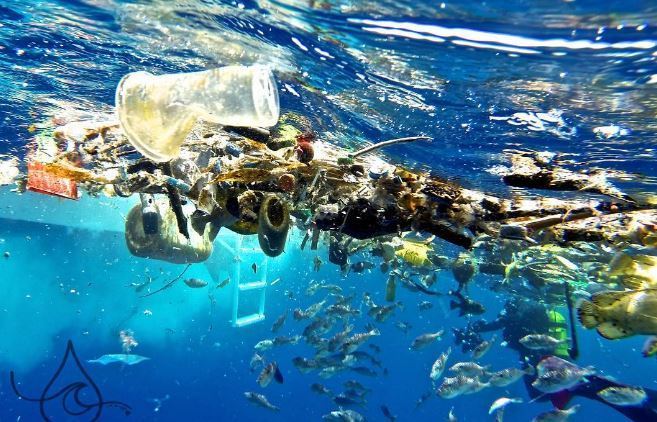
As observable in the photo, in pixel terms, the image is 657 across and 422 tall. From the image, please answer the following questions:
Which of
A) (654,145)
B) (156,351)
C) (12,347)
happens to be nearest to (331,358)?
(654,145)

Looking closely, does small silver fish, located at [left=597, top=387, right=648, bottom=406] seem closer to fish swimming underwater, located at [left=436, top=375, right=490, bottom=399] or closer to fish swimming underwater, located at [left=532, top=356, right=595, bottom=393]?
fish swimming underwater, located at [left=532, top=356, right=595, bottom=393]

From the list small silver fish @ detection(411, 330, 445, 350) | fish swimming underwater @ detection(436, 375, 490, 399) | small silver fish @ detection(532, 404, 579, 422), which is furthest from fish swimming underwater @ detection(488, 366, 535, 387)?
small silver fish @ detection(411, 330, 445, 350)

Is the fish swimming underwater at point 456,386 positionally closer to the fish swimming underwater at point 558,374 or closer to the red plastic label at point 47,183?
the fish swimming underwater at point 558,374

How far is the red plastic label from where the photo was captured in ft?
20.9

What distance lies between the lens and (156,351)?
55375 mm

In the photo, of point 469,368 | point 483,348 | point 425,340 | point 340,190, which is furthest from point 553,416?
point 340,190

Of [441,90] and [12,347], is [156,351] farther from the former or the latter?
[441,90]

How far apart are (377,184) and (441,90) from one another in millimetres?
1766

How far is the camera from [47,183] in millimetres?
6535

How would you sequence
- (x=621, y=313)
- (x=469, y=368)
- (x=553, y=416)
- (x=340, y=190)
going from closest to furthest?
(x=621, y=313), (x=340, y=190), (x=553, y=416), (x=469, y=368)

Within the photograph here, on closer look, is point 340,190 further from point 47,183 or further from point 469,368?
point 469,368

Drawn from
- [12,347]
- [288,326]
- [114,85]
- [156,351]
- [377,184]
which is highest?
[114,85]

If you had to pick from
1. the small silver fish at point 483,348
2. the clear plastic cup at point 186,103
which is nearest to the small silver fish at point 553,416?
the small silver fish at point 483,348

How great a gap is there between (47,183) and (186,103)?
5159 millimetres
